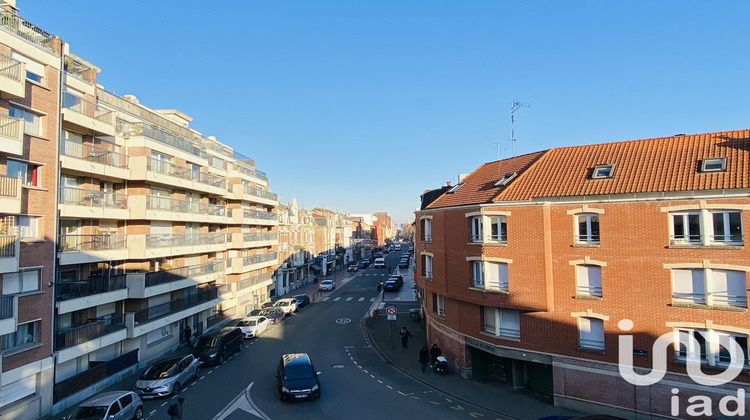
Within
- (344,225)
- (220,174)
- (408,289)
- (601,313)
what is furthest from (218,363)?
(344,225)

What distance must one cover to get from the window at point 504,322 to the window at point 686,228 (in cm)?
718

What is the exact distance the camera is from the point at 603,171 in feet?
64.2

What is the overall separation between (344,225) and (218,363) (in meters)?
77.6

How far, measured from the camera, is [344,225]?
102750mm

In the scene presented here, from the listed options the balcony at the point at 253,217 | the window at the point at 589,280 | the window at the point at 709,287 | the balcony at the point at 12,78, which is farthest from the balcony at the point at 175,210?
the window at the point at 709,287

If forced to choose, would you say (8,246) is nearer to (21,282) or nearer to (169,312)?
(21,282)

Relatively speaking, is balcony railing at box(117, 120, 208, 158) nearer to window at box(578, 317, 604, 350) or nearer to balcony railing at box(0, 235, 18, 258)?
balcony railing at box(0, 235, 18, 258)

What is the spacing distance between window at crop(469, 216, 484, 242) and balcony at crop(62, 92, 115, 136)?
1922 cm

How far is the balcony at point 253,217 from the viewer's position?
1472 inches

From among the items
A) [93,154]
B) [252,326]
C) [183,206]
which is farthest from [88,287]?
[252,326]

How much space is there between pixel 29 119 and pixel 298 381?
1557cm

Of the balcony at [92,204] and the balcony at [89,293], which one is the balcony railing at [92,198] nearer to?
the balcony at [92,204]

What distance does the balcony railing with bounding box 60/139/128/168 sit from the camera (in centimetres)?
2004

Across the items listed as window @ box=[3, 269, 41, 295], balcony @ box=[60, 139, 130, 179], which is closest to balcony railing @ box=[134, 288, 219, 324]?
window @ box=[3, 269, 41, 295]
